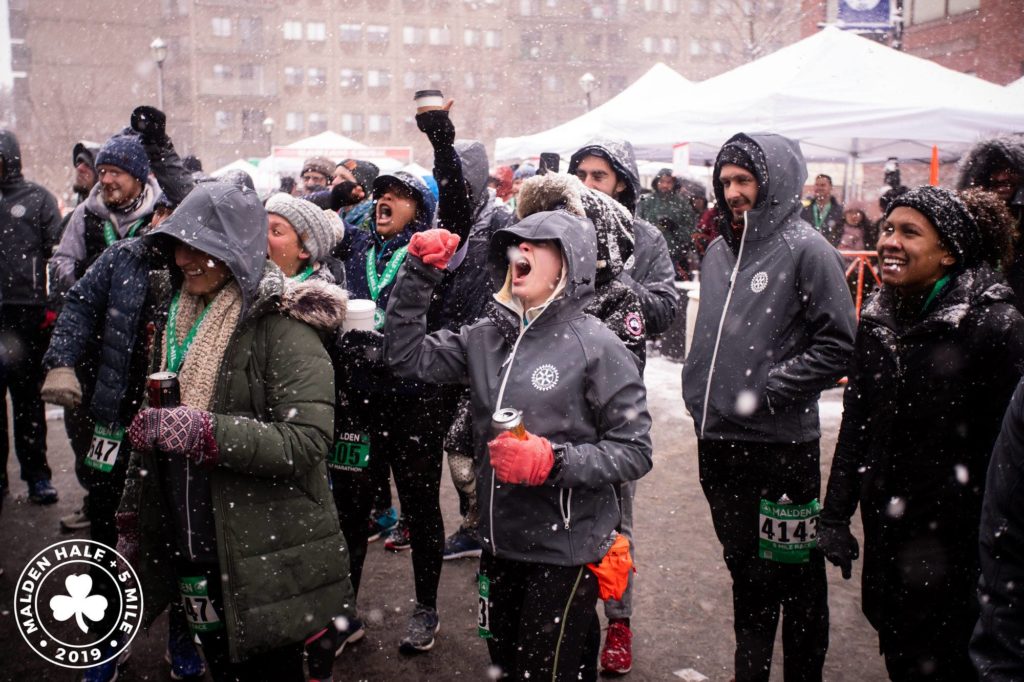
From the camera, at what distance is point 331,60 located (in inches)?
2820

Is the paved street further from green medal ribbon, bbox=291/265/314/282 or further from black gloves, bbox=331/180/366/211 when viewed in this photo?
black gloves, bbox=331/180/366/211

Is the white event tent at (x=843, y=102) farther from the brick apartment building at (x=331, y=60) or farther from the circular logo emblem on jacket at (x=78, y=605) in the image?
the brick apartment building at (x=331, y=60)

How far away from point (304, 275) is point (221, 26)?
3001 inches

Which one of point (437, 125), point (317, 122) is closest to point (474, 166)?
point (437, 125)

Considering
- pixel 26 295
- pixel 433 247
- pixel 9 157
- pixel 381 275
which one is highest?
pixel 9 157

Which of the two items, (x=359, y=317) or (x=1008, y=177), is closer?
(x=359, y=317)

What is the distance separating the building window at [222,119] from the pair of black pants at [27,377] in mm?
70810

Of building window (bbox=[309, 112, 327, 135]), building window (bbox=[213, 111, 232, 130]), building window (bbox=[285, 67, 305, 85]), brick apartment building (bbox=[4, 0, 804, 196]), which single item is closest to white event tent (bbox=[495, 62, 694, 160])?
brick apartment building (bbox=[4, 0, 804, 196])

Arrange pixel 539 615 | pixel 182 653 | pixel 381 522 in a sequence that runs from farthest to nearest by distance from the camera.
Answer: pixel 381 522 → pixel 182 653 → pixel 539 615

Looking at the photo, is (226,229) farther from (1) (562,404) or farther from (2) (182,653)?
(2) (182,653)

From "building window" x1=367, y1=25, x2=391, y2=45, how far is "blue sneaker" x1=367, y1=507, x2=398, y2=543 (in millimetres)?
72923

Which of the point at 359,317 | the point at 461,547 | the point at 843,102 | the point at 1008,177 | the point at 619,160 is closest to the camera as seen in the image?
the point at 359,317

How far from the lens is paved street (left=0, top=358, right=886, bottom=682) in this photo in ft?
12.7

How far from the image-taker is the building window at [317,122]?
7138 cm
